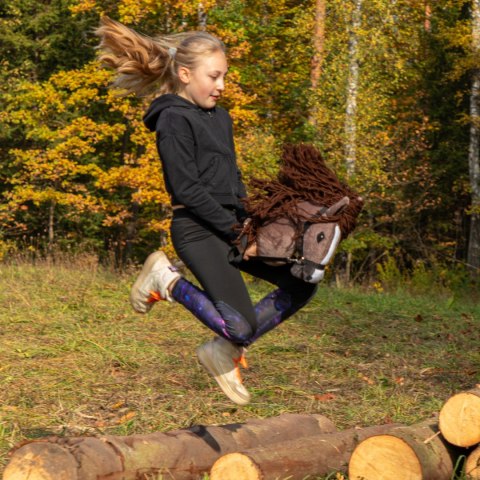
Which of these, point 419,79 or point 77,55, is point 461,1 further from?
point 77,55

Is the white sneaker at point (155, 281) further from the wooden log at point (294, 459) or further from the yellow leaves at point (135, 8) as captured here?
the yellow leaves at point (135, 8)

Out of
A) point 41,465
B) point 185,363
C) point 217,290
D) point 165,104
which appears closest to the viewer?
point 41,465

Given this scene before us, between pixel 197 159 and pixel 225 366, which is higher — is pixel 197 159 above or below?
above

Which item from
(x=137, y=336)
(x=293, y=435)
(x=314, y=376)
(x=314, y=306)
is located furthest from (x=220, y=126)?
(x=314, y=306)

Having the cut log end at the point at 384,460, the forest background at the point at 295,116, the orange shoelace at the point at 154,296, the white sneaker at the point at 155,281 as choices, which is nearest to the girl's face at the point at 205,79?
the white sneaker at the point at 155,281

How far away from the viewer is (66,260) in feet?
51.6

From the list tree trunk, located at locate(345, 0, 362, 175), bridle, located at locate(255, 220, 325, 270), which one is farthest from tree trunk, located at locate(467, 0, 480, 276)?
bridle, located at locate(255, 220, 325, 270)

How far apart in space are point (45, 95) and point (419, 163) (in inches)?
414

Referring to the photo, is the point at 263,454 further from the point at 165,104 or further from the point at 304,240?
the point at 165,104

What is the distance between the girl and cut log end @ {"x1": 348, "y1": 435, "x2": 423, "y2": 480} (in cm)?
71

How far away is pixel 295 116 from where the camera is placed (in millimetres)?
29172

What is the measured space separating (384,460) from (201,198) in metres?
1.65

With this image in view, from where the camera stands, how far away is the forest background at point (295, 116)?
22.1 m

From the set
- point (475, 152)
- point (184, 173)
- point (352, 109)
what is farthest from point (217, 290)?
point (475, 152)
